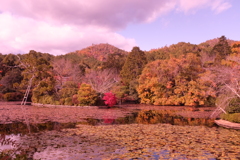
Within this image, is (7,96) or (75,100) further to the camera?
(7,96)

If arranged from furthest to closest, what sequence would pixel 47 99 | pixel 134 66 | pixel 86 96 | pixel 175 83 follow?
pixel 134 66 < pixel 175 83 < pixel 47 99 < pixel 86 96

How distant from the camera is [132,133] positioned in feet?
32.2

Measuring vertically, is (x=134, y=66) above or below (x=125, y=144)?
above

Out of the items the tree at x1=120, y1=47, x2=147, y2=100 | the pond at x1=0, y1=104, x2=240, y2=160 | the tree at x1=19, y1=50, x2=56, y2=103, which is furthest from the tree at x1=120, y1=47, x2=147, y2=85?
the pond at x1=0, y1=104, x2=240, y2=160

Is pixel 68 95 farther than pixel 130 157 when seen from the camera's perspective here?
Yes

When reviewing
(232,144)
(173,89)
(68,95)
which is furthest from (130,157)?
(173,89)

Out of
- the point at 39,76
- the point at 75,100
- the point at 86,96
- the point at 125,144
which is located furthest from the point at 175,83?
the point at 125,144

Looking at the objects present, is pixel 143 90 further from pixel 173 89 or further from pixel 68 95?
pixel 68 95

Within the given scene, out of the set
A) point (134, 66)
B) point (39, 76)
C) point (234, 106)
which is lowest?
point (234, 106)

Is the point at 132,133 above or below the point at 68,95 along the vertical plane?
below

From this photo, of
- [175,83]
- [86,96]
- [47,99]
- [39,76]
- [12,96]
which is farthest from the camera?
[12,96]

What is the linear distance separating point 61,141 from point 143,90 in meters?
21.5

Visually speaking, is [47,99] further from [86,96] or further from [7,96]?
[7,96]

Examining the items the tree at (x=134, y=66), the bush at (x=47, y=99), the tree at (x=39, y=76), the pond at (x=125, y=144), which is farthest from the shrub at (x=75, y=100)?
the tree at (x=134, y=66)
